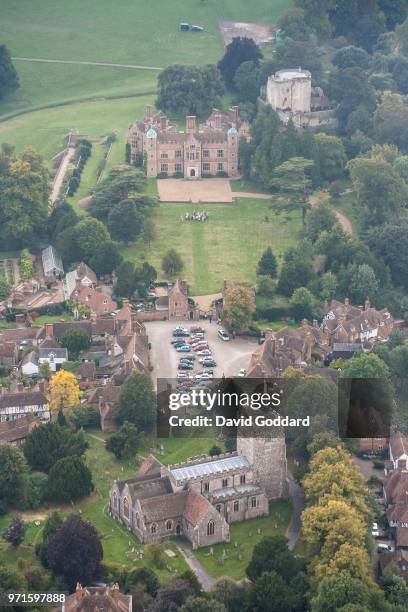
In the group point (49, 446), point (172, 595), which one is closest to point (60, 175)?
point (49, 446)

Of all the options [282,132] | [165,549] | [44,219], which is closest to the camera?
[165,549]

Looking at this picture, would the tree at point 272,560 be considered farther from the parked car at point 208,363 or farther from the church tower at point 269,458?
the parked car at point 208,363

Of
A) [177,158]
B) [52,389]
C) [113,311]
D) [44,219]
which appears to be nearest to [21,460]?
[52,389]

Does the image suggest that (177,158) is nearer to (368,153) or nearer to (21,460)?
(368,153)

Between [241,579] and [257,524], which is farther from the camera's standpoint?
[257,524]

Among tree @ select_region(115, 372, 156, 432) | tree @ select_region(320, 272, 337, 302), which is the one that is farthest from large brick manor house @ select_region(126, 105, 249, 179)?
tree @ select_region(115, 372, 156, 432)

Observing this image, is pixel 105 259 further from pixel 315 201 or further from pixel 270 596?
pixel 270 596
